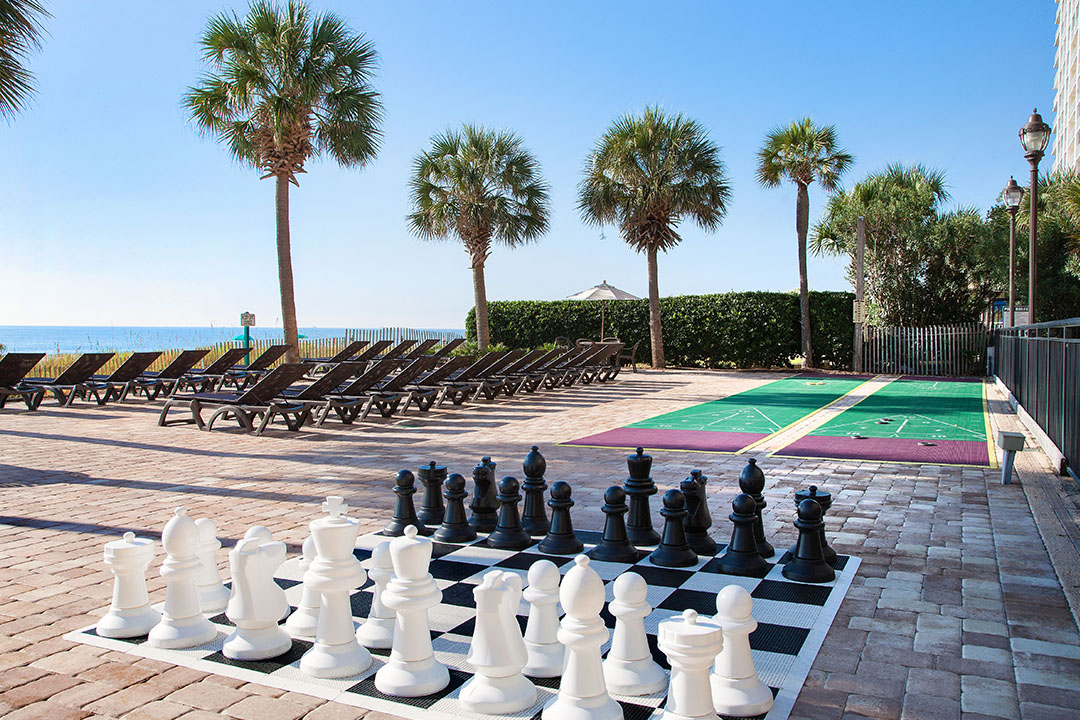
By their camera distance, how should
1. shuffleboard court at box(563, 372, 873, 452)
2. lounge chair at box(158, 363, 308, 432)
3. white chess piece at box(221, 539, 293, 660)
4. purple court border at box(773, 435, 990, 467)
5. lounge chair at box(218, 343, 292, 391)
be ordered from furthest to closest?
lounge chair at box(218, 343, 292, 391)
lounge chair at box(158, 363, 308, 432)
shuffleboard court at box(563, 372, 873, 452)
purple court border at box(773, 435, 990, 467)
white chess piece at box(221, 539, 293, 660)

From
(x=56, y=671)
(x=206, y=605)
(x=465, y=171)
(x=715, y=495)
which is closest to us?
(x=56, y=671)

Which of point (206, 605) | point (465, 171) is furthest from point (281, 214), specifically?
point (206, 605)

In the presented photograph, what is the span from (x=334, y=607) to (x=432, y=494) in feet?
7.25

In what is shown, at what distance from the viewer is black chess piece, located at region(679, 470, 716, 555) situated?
A: 14.7 feet

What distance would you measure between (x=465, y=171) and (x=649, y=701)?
22.8m

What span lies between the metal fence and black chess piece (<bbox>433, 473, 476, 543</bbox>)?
502 centimetres

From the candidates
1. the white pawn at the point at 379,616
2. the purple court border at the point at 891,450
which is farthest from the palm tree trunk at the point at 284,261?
the white pawn at the point at 379,616

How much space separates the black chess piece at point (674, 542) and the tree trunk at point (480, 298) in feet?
68.1

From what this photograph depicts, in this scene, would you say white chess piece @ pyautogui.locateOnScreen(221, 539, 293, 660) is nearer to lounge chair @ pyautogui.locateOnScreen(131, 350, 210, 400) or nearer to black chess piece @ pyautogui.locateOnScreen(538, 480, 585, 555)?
black chess piece @ pyautogui.locateOnScreen(538, 480, 585, 555)

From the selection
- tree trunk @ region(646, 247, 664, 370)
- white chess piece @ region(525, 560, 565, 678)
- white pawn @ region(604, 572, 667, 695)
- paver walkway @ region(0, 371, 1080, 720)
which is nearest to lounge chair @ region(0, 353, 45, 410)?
paver walkway @ region(0, 371, 1080, 720)

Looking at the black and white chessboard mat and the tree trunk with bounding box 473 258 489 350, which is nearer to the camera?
the black and white chessboard mat

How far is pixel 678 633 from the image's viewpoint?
8.02 ft

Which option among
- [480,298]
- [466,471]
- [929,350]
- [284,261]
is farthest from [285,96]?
[929,350]

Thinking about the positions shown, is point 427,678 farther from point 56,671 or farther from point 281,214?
point 281,214
